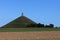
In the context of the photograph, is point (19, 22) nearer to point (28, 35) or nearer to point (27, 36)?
point (28, 35)

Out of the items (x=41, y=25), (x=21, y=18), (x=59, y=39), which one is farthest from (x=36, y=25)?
(x=59, y=39)

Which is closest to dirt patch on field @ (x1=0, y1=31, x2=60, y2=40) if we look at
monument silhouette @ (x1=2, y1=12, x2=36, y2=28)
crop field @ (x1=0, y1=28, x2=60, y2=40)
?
crop field @ (x1=0, y1=28, x2=60, y2=40)

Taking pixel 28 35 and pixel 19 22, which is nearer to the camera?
pixel 28 35

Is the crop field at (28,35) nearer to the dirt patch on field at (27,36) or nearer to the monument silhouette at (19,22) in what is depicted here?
the dirt patch on field at (27,36)

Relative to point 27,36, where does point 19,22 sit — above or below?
above

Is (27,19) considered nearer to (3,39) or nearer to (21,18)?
(21,18)

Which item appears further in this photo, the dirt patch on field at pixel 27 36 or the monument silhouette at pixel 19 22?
the monument silhouette at pixel 19 22

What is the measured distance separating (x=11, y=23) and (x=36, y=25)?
19.9 ft

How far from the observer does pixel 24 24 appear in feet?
139

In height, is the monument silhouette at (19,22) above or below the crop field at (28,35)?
above

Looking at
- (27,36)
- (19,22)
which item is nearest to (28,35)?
(27,36)

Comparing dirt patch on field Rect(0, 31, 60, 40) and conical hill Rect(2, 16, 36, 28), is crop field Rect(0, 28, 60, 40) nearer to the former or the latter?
dirt patch on field Rect(0, 31, 60, 40)

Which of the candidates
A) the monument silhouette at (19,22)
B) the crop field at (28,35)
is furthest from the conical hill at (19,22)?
the crop field at (28,35)

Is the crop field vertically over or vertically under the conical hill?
under
